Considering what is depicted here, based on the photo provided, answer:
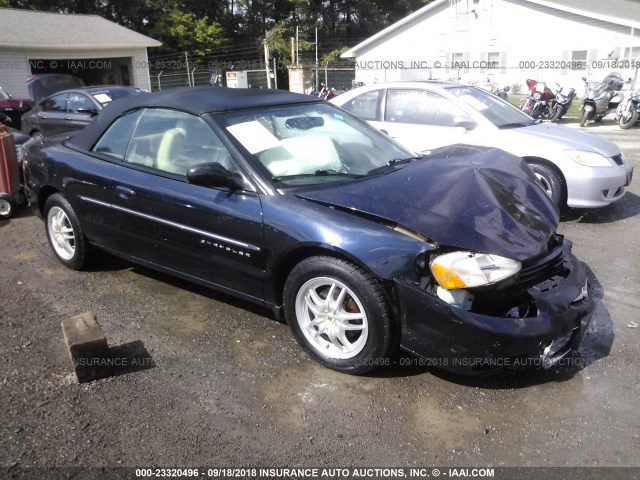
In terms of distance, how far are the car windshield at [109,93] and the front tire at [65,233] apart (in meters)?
6.07

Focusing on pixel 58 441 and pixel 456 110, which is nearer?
pixel 58 441

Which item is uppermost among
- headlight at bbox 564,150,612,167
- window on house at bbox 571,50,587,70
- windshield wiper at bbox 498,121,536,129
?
window on house at bbox 571,50,587,70

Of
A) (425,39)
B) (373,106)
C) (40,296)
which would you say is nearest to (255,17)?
(425,39)

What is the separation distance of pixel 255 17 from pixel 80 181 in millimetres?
42842

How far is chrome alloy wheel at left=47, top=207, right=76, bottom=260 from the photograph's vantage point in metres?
4.77

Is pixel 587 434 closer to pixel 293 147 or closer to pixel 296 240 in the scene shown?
pixel 296 240

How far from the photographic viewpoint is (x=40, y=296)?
4395mm

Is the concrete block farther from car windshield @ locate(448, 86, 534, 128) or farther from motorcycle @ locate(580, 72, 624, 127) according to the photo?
motorcycle @ locate(580, 72, 624, 127)

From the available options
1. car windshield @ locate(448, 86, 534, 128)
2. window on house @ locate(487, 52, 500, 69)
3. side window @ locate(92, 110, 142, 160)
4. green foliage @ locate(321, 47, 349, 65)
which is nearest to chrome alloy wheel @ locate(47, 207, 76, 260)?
side window @ locate(92, 110, 142, 160)

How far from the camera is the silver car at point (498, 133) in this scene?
588cm

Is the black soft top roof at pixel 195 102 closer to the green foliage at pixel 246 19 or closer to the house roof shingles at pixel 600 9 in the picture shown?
the house roof shingles at pixel 600 9

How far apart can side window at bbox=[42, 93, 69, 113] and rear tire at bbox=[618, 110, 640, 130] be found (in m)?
13.1

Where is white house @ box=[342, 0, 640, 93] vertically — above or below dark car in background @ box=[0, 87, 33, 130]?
above

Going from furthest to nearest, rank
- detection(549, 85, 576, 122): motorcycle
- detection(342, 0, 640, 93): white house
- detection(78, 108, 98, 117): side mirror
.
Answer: detection(342, 0, 640, 93): white house < detection(549, 85, 576, 122): motorcycle < detection(78, 108, 98, 117): side mirror
